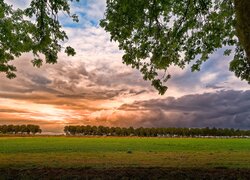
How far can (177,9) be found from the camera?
1922 cm

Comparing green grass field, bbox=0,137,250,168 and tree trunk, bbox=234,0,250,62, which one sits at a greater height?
tree trunk, bbox=234,0,250,62

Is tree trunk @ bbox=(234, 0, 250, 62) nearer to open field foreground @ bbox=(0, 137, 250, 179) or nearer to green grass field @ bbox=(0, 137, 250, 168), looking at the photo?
open field foreground @ bbox=(0, 137, 250, 179)

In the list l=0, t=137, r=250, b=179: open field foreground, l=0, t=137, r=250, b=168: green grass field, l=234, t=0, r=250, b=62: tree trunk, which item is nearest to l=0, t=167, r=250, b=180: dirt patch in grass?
l=0, t=137, r=250, b=179: open field foreground

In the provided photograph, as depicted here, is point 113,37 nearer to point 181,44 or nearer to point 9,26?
point 181,44

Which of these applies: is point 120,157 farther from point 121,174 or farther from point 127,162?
point 121,174

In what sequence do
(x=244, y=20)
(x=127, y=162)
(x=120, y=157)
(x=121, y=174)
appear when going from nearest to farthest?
(x=244, y=20), (x=121, y=174), (x=127, y=162), (x=120, y=157)

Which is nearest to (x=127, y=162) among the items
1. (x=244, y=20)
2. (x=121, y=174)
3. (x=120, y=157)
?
(x=120, y=157)

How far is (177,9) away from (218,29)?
9.55 feet

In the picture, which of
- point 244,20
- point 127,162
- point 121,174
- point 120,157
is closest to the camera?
point 244,20

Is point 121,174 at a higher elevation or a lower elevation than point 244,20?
lower

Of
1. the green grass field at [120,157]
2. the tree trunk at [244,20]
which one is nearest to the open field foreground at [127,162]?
the green grass field at [120,157]

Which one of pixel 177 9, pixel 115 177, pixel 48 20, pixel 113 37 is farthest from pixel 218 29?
pixel 115 177

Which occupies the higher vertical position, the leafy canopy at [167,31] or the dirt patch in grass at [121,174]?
the leafy canopy at [167,31]

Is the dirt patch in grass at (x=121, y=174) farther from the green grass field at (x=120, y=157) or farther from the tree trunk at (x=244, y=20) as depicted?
the tree trunk at (x=244, y=20)
